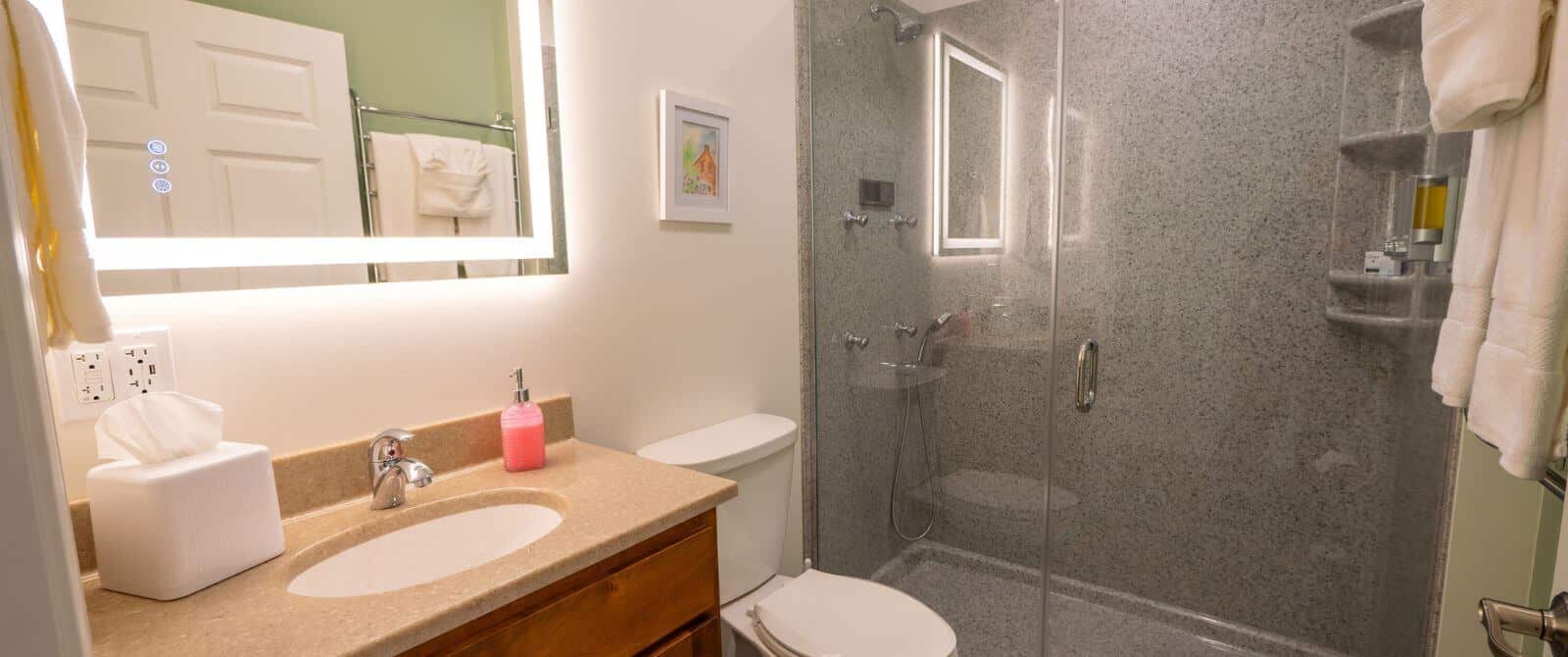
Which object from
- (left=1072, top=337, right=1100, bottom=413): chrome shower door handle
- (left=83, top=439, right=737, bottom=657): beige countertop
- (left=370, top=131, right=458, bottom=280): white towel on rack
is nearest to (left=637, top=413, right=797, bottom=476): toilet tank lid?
(left=83, top=439, right=737, bottom=657): beige countertop

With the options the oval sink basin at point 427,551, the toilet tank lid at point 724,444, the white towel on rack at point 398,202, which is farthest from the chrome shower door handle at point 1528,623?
the white towel on rack at point 398,202

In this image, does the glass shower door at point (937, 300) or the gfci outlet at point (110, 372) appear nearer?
the gfci outlet at point (110, 372)

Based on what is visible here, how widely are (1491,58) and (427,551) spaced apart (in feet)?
4.97

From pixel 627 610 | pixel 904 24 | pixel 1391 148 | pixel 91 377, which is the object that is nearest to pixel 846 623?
pixel 627 610

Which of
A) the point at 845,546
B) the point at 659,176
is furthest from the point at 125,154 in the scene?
the point at 845,546

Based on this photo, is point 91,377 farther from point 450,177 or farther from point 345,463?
point 450,177

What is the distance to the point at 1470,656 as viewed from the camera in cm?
141

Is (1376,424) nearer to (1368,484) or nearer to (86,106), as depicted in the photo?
(1368,484)

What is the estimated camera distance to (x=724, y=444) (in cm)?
163

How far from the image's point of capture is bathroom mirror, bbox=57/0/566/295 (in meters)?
0.88

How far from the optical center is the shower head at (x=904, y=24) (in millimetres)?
2066

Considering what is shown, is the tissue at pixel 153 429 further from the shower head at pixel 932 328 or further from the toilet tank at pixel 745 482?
the shower head at pixel 932 328

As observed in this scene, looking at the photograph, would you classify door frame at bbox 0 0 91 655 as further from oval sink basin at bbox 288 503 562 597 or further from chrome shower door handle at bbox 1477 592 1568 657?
chrome shower door handle at bbox 1477 592 1568 657

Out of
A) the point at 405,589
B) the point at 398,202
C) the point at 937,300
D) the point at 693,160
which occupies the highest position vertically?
the point at 693,160
